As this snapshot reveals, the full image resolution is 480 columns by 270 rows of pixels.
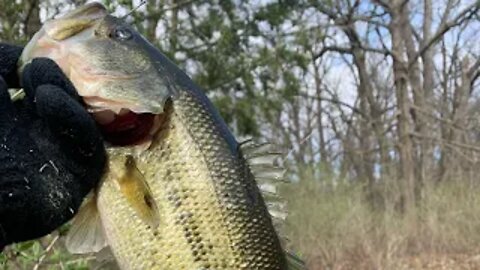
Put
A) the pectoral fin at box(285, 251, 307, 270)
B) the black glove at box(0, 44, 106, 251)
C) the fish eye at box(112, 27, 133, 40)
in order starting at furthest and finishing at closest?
the pectoral fin at box(285, 251, 307, 270), the fish eye at box(112, 27, 133, 40), the black glove at box(0, 44, 106, 251)

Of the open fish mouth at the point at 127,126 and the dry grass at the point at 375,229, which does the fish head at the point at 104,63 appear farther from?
the dry grass at the point at 375,229

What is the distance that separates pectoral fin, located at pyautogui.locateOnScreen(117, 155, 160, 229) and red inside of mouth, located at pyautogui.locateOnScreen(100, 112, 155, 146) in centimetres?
5

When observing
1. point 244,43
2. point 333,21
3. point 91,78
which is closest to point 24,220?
point 91,78

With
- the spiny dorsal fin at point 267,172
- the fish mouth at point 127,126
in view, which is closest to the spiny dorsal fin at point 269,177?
the spiny dorsal fin at point 267,172

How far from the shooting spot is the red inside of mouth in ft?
6.33

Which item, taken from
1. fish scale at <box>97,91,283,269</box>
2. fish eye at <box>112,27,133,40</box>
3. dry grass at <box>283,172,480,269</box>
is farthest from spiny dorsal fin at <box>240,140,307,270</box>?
dry grass at <box>283,172,480,269</box>

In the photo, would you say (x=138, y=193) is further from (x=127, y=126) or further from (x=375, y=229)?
(x=375, y=229)

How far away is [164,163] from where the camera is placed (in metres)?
2.01

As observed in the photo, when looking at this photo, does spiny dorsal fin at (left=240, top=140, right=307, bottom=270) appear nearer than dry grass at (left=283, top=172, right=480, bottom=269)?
Yes

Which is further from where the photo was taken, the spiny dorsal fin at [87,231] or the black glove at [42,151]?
the spiny dorsal fin at [87,231]

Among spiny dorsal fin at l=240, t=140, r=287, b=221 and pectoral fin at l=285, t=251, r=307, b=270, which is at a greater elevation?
spiny dorsal fin at l=240, t=140, r=287, b=221

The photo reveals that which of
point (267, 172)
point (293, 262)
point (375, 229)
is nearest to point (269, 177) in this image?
point (267, 172)

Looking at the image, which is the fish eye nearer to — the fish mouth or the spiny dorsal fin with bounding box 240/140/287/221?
the fish mouth

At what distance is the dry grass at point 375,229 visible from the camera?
13.7 m
